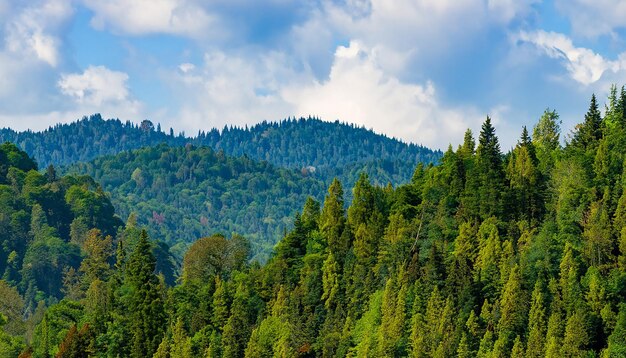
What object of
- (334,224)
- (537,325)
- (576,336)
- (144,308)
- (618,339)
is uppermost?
(334,224)

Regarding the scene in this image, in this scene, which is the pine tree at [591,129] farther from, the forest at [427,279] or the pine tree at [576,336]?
the pine tree at [576,336]

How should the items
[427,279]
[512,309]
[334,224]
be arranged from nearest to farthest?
[512,309] → [427,279] → [334,224]

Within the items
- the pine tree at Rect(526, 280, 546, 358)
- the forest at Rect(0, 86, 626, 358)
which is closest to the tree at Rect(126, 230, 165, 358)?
the forest at Rect(0, 86, 626, 358)

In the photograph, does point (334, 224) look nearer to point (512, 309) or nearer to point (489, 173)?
point (489, 173)

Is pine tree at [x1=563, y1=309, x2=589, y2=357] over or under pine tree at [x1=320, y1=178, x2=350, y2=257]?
under

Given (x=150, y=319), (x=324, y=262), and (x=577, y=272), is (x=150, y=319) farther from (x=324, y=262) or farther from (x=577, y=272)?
(x=577, y=272)

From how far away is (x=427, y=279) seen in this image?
4975 inches

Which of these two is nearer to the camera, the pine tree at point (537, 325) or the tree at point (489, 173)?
the pine tree at point (537, 325)

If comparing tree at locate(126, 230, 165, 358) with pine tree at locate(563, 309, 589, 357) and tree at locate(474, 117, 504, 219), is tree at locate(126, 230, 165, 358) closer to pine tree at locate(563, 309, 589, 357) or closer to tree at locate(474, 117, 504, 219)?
tree at locate(474, 117, 504, 219)

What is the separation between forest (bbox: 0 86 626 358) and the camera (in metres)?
118

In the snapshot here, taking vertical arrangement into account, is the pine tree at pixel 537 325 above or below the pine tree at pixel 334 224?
below

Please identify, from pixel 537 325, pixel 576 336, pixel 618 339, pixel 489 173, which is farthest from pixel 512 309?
pixel 489 173

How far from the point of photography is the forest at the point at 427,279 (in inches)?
4636

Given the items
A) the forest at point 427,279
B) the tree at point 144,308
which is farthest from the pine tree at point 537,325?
the tree at point 144,308
